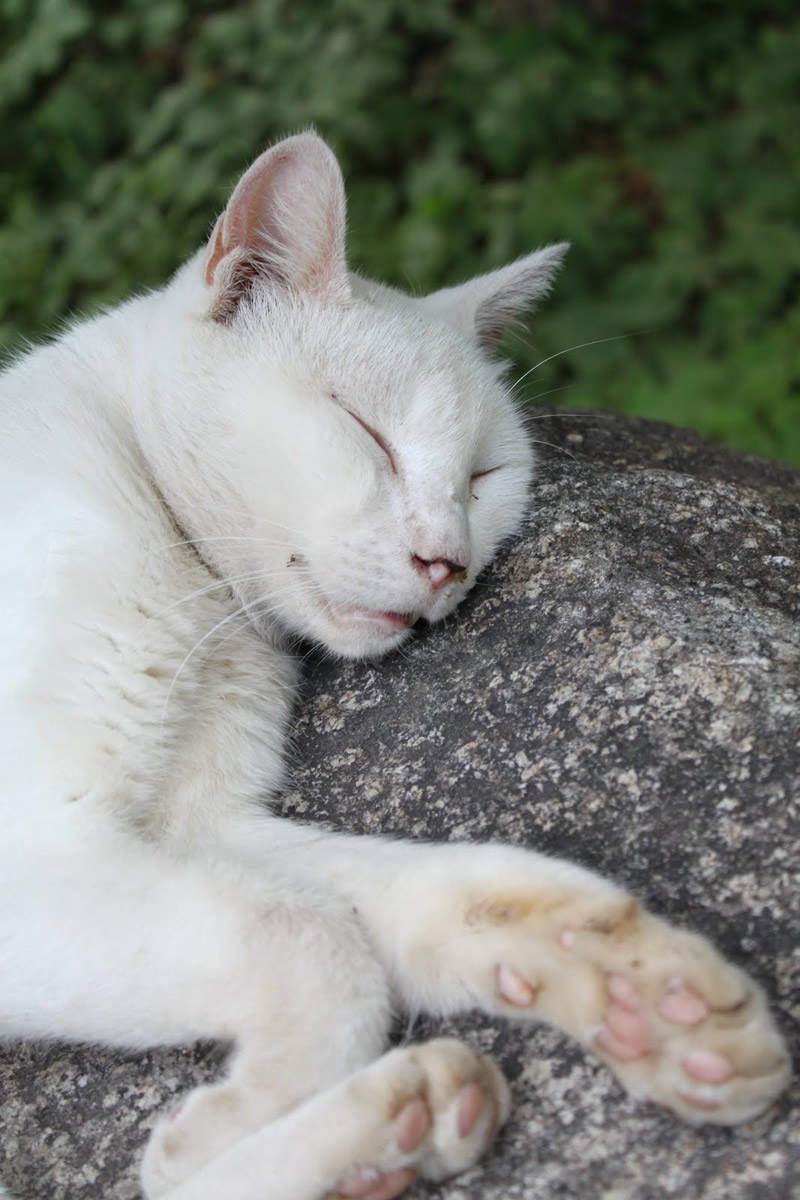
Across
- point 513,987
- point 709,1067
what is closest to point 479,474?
point 513,987

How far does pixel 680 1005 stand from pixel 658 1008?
3cm

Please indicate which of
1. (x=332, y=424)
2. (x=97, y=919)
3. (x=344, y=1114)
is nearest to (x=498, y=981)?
(x=344, y=1114)

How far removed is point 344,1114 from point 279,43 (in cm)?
369

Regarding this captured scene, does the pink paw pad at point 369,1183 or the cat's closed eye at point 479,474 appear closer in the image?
the pink paw pad at point 369,1183

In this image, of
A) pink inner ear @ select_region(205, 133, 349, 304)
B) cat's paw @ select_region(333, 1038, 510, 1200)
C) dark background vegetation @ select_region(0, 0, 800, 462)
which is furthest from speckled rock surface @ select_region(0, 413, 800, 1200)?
dark background vegetation @ select_region(0, 0, 800, 462)

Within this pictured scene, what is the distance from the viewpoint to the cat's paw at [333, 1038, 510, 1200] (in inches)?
48.7

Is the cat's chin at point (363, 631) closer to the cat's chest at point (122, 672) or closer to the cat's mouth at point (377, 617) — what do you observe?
the cat's mouth at point (377, 617)

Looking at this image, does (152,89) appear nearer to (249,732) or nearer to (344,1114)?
(249,732)

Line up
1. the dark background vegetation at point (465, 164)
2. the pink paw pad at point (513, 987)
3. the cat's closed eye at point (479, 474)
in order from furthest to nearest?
the dark background vegetation at point (465, 164) < the cat's closed eye at point (479, 474) < the pink paw pad at point (513, 987)

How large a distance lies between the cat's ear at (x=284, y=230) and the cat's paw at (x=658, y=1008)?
1.12 meters

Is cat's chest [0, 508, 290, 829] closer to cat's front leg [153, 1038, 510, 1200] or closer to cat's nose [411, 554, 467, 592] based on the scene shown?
cat's nose [411, 554, 467, 592]

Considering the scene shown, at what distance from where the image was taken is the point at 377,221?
4176 millimetres

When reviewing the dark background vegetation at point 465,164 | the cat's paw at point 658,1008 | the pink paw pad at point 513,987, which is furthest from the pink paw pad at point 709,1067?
the dark background vegetation at point 465,164

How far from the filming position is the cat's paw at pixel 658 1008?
1.19 metres
